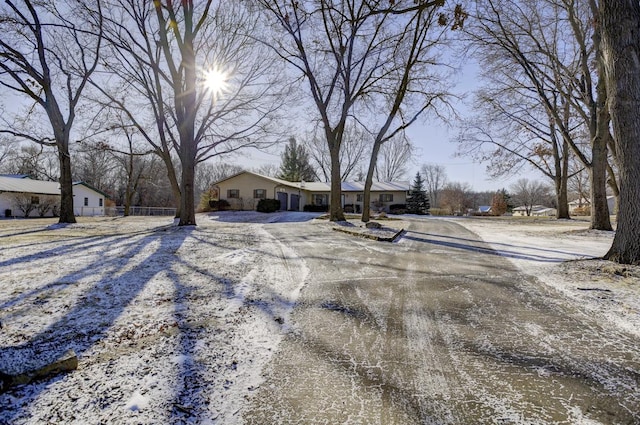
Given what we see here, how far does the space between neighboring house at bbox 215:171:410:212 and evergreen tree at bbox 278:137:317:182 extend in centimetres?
786

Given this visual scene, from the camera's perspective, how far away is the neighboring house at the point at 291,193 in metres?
27.4

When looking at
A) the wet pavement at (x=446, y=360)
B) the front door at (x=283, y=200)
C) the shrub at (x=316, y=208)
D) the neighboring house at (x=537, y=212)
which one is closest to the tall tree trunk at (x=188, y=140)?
the wet pavement at (x=446, y=360)

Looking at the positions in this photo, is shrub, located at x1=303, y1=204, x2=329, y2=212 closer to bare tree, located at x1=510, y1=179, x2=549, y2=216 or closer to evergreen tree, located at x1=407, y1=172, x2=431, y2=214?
evergreen tree, located at x1=407, y1=172, x2=431, y2=214

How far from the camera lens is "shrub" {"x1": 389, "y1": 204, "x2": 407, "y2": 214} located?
1208 inches

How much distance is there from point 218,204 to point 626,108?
25.4 m

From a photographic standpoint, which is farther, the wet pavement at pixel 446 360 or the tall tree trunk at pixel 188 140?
the tall tree trunk at pixel 188 140

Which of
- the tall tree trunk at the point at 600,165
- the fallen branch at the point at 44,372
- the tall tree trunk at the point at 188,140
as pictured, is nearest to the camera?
the fallen branch at the point at 44,372

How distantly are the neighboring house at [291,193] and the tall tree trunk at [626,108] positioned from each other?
2303cm

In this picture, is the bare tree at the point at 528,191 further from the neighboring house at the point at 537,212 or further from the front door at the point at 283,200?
the front door at the point at 283,200

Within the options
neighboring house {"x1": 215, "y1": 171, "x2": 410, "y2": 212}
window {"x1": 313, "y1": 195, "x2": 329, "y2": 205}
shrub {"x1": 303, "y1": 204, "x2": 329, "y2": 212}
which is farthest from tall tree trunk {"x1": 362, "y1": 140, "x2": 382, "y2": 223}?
window {"x1": 313, "y1": 195, "x2": 329, "y2": 205}

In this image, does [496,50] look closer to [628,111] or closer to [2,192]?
[628,111]

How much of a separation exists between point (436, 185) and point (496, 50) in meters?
62.7

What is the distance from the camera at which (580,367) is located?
223cm

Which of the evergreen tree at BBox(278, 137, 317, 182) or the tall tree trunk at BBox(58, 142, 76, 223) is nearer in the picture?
the tall tree trunk at BBox(58, 142, 76, 223)
